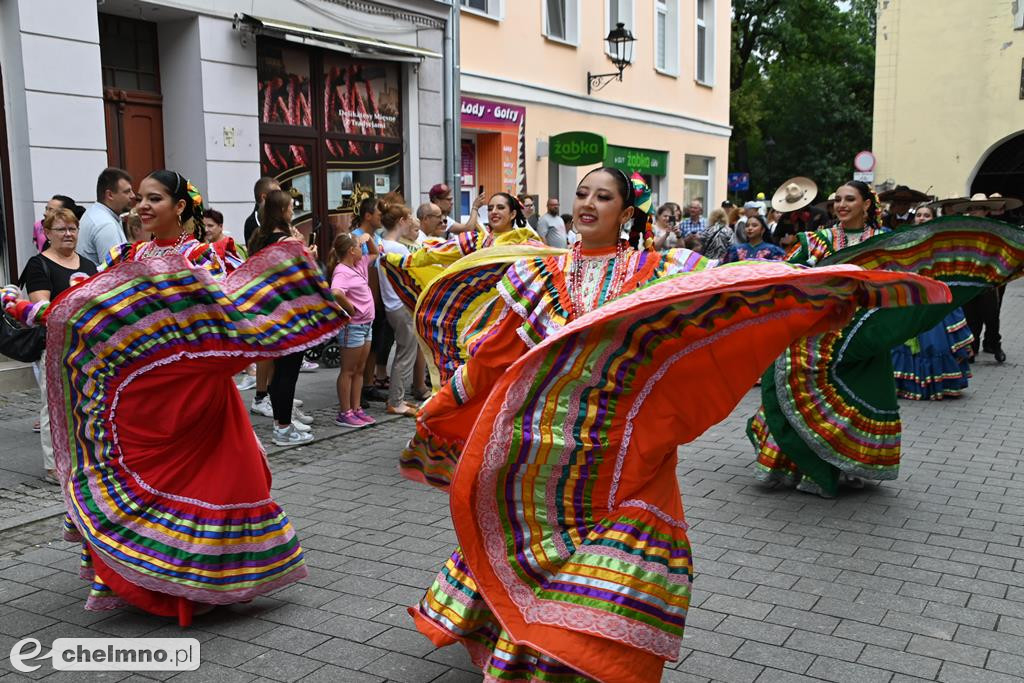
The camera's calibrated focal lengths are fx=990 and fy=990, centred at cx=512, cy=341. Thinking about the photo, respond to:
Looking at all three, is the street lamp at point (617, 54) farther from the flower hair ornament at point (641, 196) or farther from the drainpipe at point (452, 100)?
the flower hair ornament at point (641, 196)

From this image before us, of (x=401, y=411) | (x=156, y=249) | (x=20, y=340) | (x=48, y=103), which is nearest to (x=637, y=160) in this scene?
(x=401, y=411)

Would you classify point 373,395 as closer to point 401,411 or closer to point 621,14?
point 401,411

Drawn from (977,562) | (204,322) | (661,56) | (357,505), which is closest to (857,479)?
(977,562)

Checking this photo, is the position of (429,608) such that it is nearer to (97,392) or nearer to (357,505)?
(97,392)

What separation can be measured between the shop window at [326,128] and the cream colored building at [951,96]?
1863 centimetres

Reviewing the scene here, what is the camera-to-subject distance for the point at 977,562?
4680 mm

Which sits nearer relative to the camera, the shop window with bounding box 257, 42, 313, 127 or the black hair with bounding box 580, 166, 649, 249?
the black hair with bounding box 580, 166, 649, 249

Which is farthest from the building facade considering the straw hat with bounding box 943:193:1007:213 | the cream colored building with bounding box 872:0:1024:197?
the cream colored building with bounding box 872:0:1024:197

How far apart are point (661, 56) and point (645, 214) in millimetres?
17978

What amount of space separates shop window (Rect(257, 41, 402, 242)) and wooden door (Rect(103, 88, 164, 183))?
1.15 metres

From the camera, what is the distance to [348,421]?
→ 7590mm

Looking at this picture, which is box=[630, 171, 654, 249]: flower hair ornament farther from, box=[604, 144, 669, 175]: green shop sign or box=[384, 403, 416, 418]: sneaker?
box=[604, 144, 669, 175]: green shop sign

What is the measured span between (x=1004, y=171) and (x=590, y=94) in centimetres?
1591

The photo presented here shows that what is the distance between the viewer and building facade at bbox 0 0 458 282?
8.56 metres
